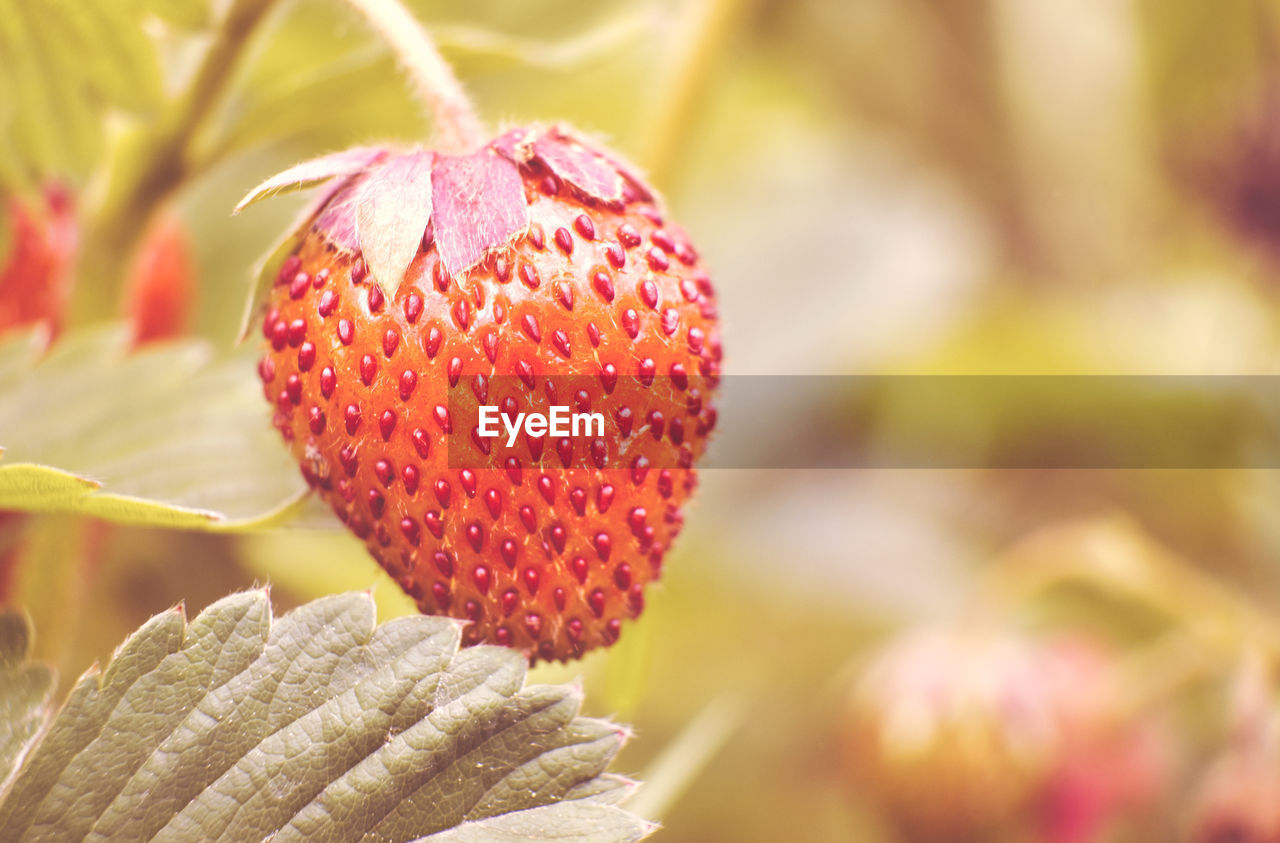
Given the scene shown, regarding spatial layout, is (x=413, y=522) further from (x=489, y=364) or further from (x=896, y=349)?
(x=896, y=349)

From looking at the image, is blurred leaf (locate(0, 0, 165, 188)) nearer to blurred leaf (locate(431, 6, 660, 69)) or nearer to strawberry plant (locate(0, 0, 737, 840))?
strawberry plant (locate(0, 0, 737, 840))

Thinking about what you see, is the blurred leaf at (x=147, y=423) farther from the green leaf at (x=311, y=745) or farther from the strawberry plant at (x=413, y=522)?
the green leaf at (x=311, y=745)

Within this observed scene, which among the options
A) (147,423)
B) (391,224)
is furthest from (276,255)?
(147,423)

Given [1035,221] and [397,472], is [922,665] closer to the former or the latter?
[397,472]

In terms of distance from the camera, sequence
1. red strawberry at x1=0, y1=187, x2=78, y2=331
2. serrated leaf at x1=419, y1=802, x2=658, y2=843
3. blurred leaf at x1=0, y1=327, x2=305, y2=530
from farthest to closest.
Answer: red strawberry at x1=0, y1=187, x2=78, y2=331
blurred leaf at x1=0, y1=327, x2=305, y2=530
serrated leaf at x1=419, y1=802, x2=658, y2=843

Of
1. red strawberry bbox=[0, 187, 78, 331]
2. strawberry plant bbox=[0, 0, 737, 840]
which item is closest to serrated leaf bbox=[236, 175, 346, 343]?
strawberry plant bbox=[0, 0, 737, 840]

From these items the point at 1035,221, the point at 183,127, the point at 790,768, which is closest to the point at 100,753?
the point at 183,127
